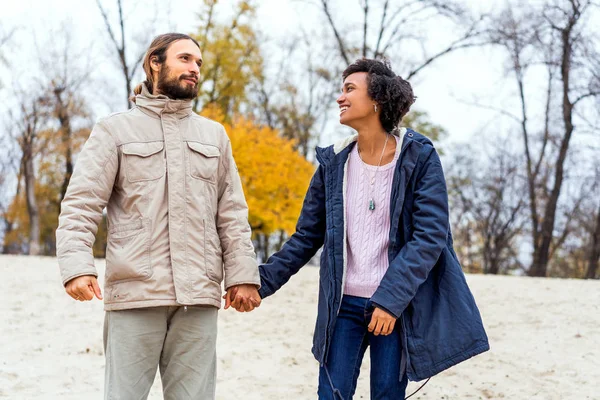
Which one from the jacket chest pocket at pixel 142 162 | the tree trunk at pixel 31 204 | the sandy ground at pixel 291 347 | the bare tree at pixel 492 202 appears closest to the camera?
the jacket chest pocket at pixel 142 162

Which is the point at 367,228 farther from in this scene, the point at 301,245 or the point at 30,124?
the point at 30,124

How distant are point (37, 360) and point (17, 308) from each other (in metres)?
2.92

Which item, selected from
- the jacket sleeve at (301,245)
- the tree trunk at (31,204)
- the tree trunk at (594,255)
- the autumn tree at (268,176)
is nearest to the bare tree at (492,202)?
the tree trunk at (594,255)

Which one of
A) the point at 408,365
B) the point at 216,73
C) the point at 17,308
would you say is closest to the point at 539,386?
the point at 408,365

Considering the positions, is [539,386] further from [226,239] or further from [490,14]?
[490,14]

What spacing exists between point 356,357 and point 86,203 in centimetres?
137

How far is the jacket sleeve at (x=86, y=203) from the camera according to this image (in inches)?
105

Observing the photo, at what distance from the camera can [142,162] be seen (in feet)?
9.39

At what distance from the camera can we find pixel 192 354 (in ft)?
9.36

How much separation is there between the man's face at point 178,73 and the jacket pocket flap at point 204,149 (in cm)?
23

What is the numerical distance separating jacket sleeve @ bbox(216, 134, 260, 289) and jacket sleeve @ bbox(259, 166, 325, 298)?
0.16m

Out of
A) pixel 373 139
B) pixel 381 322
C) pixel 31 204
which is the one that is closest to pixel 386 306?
pixel 381 322

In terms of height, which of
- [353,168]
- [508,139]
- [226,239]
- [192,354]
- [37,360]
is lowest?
[37,360]

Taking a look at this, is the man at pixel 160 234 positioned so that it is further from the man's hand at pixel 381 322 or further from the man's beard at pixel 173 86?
the man's hand at pixel 381 322
